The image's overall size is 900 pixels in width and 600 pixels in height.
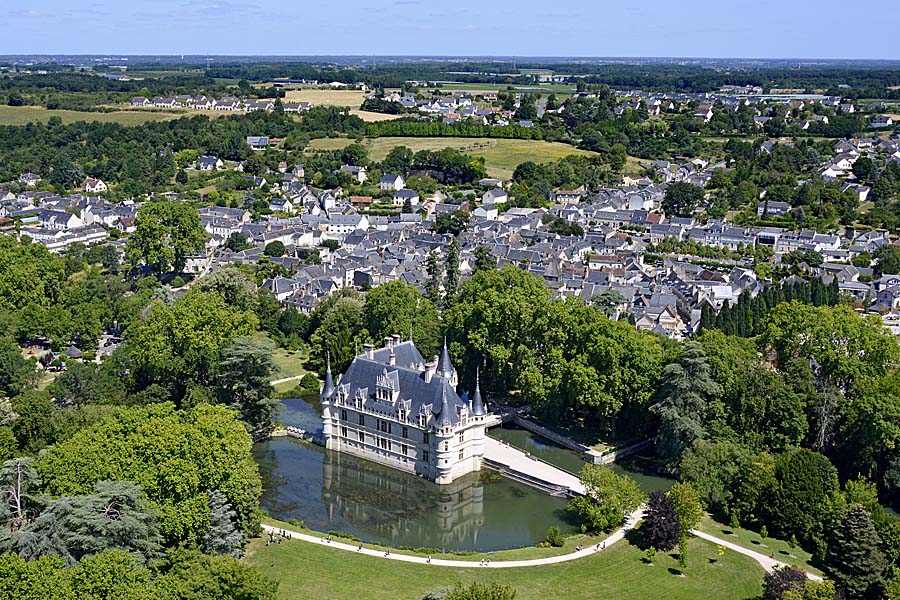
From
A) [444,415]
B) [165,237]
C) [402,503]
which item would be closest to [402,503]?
[402,503]

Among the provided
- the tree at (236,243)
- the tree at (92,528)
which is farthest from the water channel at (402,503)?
the tree at (236,243)

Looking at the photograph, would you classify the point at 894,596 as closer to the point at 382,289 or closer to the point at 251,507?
the point at 251,507

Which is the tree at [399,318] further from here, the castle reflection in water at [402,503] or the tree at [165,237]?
the tree at [165,237]

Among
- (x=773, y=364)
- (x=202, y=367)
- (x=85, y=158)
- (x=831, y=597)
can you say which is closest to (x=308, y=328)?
(x=202, y=367)

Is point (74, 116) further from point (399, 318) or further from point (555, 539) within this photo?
point (555, 539)

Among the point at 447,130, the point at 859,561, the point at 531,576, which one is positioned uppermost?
the point at 447,130

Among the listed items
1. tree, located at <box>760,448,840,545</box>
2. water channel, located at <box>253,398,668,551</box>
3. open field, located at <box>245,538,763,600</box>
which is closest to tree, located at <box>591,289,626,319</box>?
water channel, located at <box>253,398,668,551</box>

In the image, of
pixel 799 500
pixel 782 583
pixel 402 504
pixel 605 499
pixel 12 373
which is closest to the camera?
pixel 782 583
